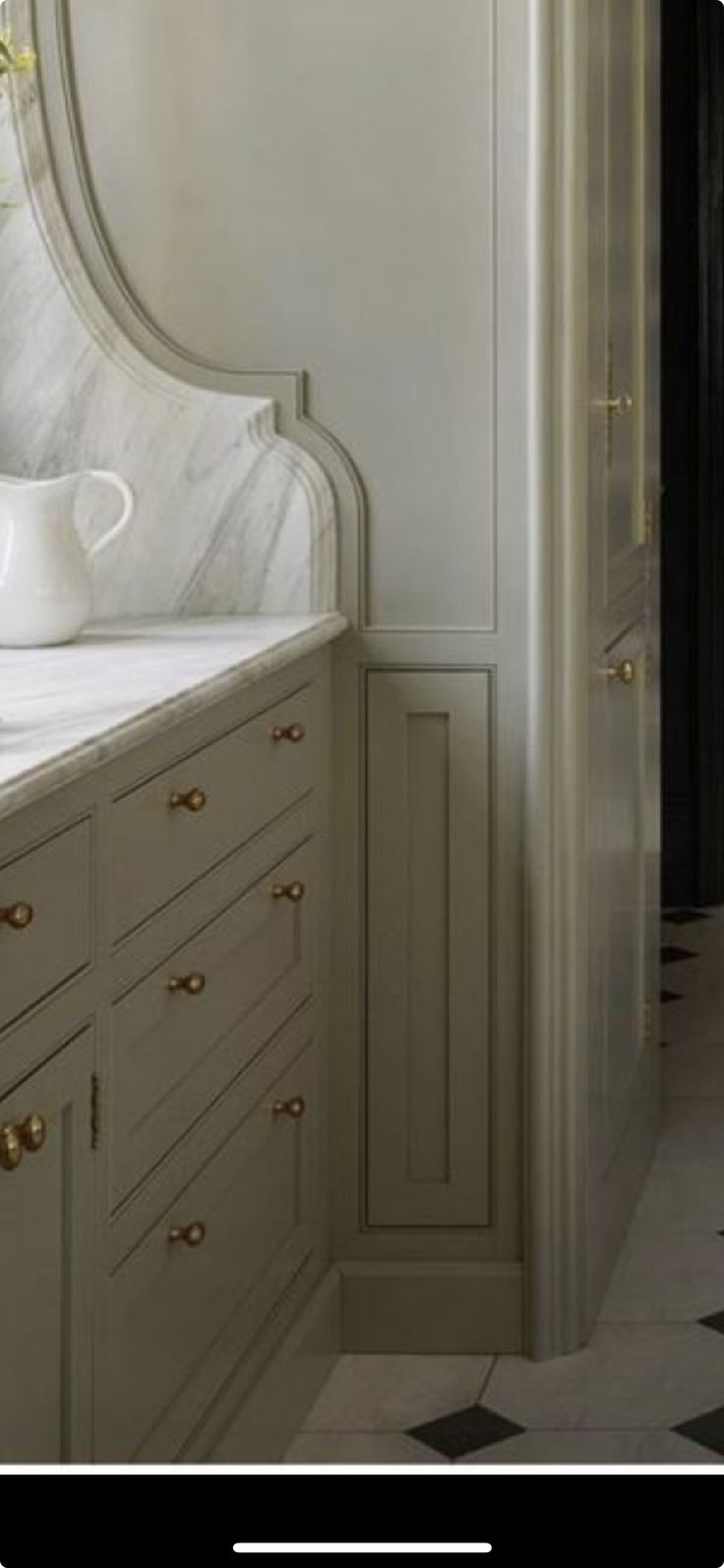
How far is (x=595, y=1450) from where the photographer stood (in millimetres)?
3299

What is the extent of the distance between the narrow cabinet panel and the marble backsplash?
0.22m

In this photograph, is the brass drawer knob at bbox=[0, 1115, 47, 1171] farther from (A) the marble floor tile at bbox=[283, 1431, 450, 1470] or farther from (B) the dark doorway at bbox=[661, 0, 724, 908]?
(B) the dark doorway at bbox=[661, 0, 724, 908]

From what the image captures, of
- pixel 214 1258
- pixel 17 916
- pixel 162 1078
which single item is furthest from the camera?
pixel 214 1258

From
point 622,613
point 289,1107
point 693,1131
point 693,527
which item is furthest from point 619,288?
point 693,527

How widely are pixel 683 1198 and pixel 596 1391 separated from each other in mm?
871

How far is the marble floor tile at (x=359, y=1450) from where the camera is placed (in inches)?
127

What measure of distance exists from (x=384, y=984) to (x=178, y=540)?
641 millimetres

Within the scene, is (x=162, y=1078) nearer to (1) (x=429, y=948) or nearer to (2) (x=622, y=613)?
(1) (x=429, y=948)

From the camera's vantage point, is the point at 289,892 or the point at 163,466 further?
the point at 163,466

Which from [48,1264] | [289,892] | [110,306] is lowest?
[48,1264]

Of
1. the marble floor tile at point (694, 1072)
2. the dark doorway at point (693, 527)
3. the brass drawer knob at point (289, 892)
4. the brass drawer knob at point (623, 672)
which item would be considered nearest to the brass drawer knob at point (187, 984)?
the brass drawer knob at point (289, 892)

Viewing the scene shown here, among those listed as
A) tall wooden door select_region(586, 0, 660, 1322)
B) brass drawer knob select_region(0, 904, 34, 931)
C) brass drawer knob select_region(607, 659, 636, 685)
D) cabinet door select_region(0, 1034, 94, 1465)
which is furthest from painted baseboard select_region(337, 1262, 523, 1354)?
brass drawer knob select_region(0, 904, 34, 931)

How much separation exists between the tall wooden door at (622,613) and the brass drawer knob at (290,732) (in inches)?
18.9
